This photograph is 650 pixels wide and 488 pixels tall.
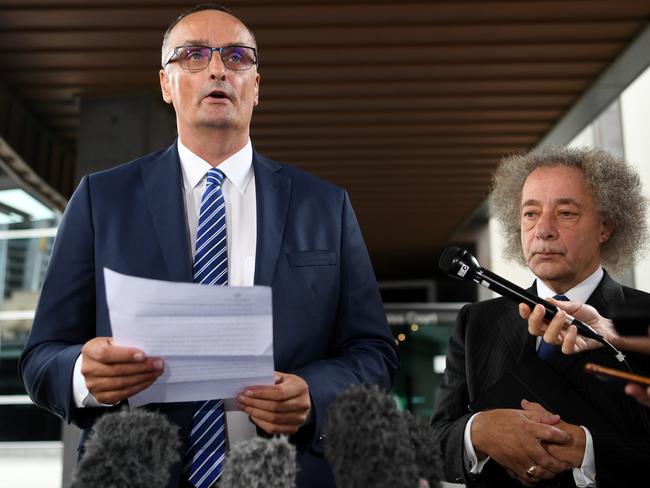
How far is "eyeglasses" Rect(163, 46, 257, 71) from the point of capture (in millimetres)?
1876

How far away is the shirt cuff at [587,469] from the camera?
1.94m

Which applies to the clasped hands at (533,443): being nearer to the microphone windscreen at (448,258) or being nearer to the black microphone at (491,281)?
the black microphone at (491,281)

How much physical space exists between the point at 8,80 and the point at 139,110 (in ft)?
3.88

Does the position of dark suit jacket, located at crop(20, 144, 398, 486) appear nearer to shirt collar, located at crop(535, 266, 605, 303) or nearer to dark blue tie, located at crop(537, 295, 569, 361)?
dark blue tie, located at crop(537, 295, 569, 361)

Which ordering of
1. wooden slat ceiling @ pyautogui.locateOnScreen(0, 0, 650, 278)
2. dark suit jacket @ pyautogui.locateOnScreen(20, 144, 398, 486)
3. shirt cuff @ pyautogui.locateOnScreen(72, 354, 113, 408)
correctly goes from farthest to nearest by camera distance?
wooden slat ceiling @ pyautogui.locateOnScreen(0, 0, 650, 278) < dark suit jacket @ pyautogui.locateOnScreen(20, 144, 398, 486) < shirt cuff @ pyautogui.locateOnScreen(72, 354, 113, 408)

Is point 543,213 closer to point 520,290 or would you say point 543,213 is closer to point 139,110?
point 520,290

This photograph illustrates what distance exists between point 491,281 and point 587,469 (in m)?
0.62

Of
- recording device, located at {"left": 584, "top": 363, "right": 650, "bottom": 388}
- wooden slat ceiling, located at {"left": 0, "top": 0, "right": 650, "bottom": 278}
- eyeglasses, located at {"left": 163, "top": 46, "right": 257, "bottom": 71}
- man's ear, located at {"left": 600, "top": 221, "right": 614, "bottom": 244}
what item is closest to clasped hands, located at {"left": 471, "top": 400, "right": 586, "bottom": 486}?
recording device, located at {"left": 584, "top": 363, "right": 650, "bottom": 388}

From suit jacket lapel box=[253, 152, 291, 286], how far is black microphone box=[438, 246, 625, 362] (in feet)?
1.33

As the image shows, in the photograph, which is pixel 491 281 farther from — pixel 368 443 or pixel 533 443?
pixel 368 443

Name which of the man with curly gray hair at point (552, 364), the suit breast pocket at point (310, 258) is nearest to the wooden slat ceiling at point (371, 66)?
the man with curly gray hair at point (552, 364)

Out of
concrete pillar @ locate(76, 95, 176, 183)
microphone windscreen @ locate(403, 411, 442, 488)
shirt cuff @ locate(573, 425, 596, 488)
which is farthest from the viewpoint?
concrete pillar @ locate(76, 95, 176, 183)

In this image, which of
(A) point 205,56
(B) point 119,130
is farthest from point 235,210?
(B) point 119,130

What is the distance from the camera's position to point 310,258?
1818 mm
